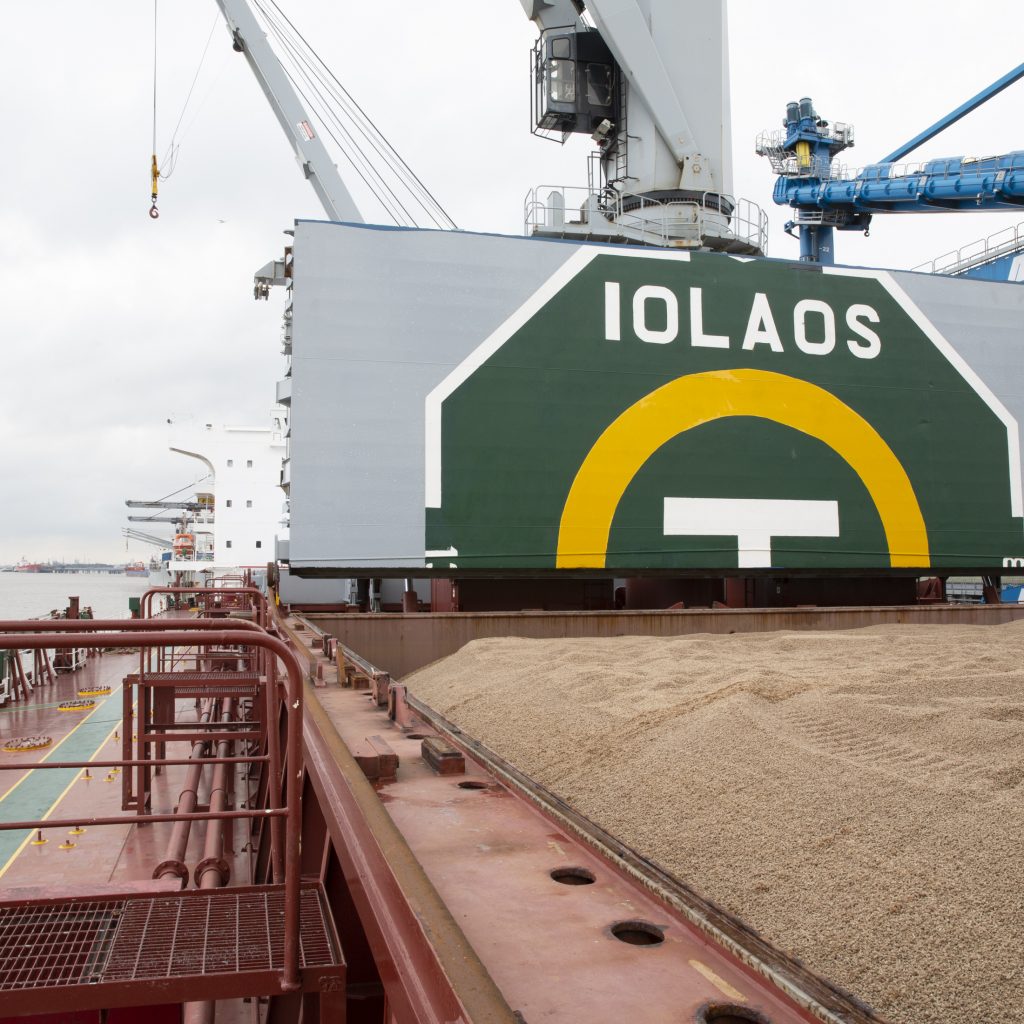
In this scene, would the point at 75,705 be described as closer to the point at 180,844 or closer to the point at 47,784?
the point at 47,784

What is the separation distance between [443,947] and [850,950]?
1475mm

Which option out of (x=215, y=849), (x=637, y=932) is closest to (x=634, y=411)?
(x=215, y=849)

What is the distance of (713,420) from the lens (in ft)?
38.3

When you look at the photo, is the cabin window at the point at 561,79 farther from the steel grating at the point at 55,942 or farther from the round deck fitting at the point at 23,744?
the steel grating at the point at 55,942

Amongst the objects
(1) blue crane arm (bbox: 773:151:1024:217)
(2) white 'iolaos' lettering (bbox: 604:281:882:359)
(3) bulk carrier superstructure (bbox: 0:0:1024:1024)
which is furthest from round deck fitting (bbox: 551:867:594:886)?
(1) blue crane arm (bbox: 773:151:1024:217)

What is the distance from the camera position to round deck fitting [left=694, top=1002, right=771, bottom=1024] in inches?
60.2

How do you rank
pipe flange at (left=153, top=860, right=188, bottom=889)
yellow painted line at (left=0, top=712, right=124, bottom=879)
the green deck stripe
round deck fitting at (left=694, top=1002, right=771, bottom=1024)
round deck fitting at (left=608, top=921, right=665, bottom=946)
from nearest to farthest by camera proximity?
round deck fitting at (left=694, top=1002, right=771, bottom=1024), round deck fitting at (left=608, top=921, right=665, bottom=946), pipe flange at (left=153, top=860, right=188, bottom=889), yellow painted line at (left=0, top=712, right=124, bottom=879), the green deck stripe

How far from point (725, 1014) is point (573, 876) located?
710 mm

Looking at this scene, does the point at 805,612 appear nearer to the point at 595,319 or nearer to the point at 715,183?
the point at 595,319

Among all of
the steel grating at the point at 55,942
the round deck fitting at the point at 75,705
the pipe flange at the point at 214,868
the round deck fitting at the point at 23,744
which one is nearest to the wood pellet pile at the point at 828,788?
the pipe flange at the point at 214,868

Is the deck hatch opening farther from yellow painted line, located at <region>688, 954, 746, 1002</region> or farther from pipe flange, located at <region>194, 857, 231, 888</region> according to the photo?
pipe flange, located at <region>194, 857, 231, 888</region>

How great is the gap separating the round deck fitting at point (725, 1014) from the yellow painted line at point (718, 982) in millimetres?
27

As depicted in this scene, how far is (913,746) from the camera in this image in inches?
159

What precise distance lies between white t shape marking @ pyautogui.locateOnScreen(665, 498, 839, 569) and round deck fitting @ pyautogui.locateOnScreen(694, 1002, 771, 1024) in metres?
10.1
